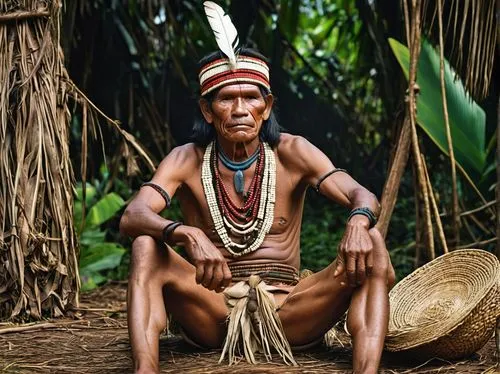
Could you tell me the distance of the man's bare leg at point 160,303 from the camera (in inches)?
118

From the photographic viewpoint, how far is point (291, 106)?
7.15m

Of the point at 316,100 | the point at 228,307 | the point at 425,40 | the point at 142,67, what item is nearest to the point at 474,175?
the point at 425,40

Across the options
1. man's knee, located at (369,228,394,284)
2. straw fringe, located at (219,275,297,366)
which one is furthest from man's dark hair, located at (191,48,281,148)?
→ man's knee, located at (369,228,394,284)

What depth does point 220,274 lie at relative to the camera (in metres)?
2.97

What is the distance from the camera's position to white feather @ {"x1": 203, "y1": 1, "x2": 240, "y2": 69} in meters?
3.48

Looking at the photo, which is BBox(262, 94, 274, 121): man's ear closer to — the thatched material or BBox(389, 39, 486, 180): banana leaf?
the thatched material

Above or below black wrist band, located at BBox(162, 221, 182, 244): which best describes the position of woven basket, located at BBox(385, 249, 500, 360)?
below

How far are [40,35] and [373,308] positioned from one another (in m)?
2.28

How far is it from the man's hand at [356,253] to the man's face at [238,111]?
24.5 inches

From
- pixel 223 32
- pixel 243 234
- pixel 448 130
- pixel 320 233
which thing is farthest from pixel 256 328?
pixel 320 233

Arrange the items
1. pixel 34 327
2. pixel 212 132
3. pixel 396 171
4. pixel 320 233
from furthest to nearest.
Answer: pixel 320 233 < pixel 396 171 < pixel 34 327 < pixel 212 132

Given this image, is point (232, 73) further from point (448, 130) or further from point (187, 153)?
point (448, 130)

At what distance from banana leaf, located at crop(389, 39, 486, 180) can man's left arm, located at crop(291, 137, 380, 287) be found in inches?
75.1

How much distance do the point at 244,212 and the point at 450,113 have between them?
101 inches
